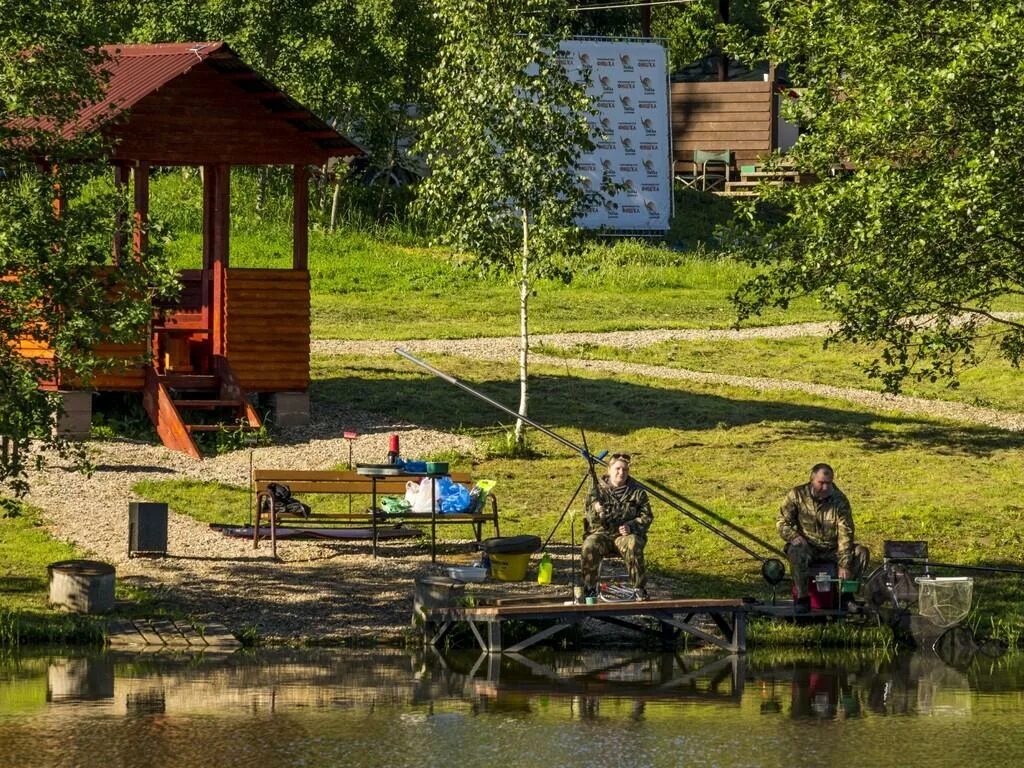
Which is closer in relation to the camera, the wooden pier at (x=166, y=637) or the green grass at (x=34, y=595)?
the wooden pier at (x=166, y=637)

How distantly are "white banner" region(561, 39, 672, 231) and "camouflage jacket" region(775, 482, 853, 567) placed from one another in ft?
94.5

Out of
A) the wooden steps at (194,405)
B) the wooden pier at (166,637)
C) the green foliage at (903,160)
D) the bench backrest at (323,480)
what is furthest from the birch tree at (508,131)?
the wooden pier at (166,637)

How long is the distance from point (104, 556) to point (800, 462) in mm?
9970

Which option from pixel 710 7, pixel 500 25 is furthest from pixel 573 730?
pixel 710 7

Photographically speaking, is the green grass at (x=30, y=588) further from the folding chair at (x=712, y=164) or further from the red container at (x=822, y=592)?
the folding chair at (x=712, y=164)

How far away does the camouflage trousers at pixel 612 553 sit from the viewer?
18812 mm

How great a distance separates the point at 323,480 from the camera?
2200 cm

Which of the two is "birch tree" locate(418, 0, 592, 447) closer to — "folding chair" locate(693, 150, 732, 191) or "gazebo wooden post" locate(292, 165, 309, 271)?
"gazebo wooden post" locate(292, 165, 309, 271)

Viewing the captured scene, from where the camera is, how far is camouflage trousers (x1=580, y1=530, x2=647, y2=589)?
1881cm

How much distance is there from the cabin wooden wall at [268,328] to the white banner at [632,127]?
66.2 feet

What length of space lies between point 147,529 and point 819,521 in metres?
6.44

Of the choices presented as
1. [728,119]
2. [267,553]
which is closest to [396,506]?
[267,553]

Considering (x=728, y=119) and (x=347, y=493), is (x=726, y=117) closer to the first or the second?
(x=728, y=119)

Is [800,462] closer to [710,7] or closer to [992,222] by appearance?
[992,222]
